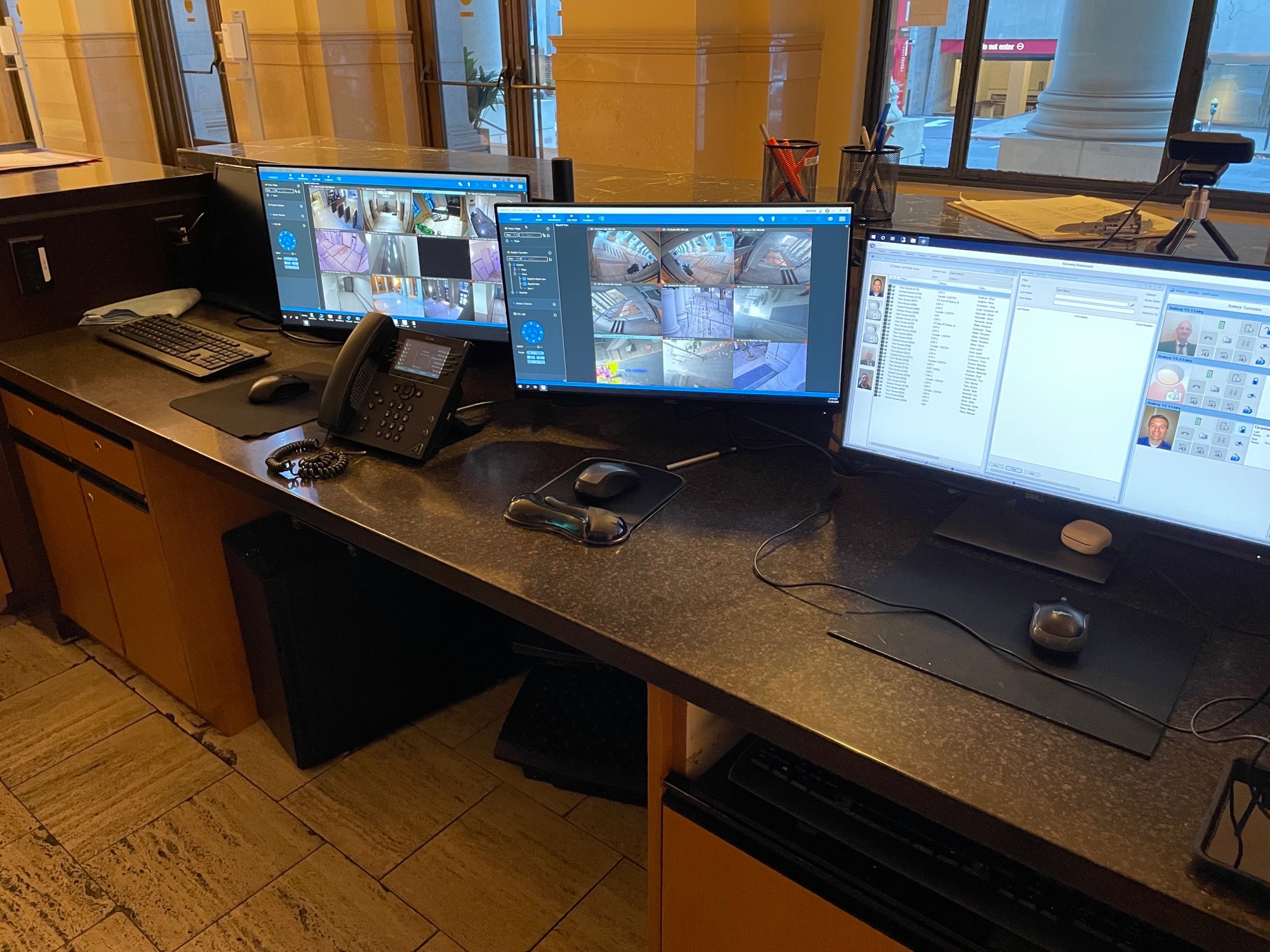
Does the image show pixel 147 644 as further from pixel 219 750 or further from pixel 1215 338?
pixel 1215 338

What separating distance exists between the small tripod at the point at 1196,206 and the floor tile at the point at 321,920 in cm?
155

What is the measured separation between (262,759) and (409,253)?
1.10 metres

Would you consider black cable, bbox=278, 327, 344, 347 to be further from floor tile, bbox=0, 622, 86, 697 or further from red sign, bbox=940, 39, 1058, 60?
red sign, bbox=940, 39, 1058, 60

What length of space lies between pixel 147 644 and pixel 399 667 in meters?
0.58

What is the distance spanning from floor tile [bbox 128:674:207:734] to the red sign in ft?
12.2

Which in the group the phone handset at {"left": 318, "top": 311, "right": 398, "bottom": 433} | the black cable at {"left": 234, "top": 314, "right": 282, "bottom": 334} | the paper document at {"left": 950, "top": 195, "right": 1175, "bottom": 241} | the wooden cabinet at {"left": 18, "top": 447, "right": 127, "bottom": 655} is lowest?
the wooden cabinet at {"left": 18, "top": 447, "right": 127, "bottom": 655}

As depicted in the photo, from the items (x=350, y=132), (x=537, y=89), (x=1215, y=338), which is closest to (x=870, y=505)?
(x=1215, y=338)

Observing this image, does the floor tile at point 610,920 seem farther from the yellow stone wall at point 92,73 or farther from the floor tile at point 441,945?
the yellow stone wall at point 92,73

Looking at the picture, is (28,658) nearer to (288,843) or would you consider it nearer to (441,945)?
(288,843)

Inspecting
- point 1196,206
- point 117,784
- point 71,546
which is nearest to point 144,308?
point 71,546

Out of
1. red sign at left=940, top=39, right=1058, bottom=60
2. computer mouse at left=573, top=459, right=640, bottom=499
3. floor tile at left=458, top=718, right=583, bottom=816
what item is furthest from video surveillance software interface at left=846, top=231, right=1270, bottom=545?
red sign at left=940, top=39, right=1058, bottom=60

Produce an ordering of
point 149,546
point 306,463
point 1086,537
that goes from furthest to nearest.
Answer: point 149,546
point 306,463
point 1086,537

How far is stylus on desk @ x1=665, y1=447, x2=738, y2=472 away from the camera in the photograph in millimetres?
1526

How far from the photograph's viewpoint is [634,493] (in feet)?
4.72
